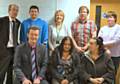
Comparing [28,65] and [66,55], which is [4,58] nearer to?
[28,65]

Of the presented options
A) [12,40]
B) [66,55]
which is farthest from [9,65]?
[66,55]

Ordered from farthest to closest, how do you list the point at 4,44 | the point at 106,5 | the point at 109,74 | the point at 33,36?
the point at 106,5 → the point at 4,44 → the point at 109,74 → the point at 33,36

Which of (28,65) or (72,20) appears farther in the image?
(72,20)

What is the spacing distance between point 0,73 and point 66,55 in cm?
103

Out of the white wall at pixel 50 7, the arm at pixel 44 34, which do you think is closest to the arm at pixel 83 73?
the arm at pixel 44 34

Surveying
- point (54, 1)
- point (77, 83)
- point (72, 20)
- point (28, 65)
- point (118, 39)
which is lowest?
point (77, 83)

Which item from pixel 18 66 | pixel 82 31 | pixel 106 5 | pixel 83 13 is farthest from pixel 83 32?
pixel 106 5

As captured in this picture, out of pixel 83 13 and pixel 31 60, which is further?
pixel 83 13

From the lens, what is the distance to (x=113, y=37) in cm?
416

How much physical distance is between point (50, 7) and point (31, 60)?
137 cm

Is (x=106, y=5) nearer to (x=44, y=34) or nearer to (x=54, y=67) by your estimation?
(x=44, y=34)

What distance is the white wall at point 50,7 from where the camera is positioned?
4.60 meters

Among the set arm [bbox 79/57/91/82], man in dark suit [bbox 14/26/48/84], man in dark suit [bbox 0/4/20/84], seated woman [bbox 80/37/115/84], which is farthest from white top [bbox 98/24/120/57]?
man in dark suit [bbox 0/4/20/84]

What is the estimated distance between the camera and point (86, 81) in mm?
3633
